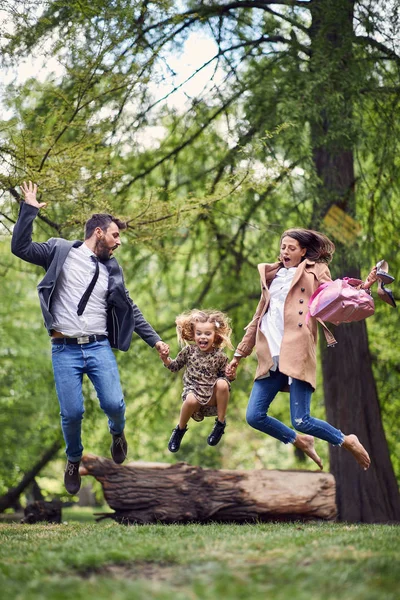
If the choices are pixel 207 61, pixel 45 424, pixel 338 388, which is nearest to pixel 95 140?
pixel 207 61

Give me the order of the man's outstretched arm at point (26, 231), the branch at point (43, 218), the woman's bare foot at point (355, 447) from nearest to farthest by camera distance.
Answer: the man's outstretched arm at point (26, 231), the woman's bare foot at point (355, 447), the branch at point (43, 218)

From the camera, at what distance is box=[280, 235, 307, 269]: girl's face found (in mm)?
6957

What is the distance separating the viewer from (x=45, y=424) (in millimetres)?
13922

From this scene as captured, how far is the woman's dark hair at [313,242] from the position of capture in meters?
6.98

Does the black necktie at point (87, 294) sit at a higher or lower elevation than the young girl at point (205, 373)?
higher

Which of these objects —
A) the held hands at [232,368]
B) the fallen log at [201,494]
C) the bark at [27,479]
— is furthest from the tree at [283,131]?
the bark at [27,479]

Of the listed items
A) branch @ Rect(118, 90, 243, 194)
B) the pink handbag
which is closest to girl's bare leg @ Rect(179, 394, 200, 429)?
the pink handbag

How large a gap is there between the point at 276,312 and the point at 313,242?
2.38 feet

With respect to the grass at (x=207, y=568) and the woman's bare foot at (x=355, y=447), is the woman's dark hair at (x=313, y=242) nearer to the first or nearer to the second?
the woman's bare foot at (x=355, y=447)

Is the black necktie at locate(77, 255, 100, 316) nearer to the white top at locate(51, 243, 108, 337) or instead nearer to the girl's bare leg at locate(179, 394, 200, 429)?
the white top at locate(51, 243, 108, 337)

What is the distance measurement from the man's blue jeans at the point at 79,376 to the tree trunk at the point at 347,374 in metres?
4.13

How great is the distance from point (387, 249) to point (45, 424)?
22.4 feet

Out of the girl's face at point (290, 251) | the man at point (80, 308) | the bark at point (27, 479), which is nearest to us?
the man at point (80, 308)

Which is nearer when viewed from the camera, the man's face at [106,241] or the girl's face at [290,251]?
the man's face at [106,241]
